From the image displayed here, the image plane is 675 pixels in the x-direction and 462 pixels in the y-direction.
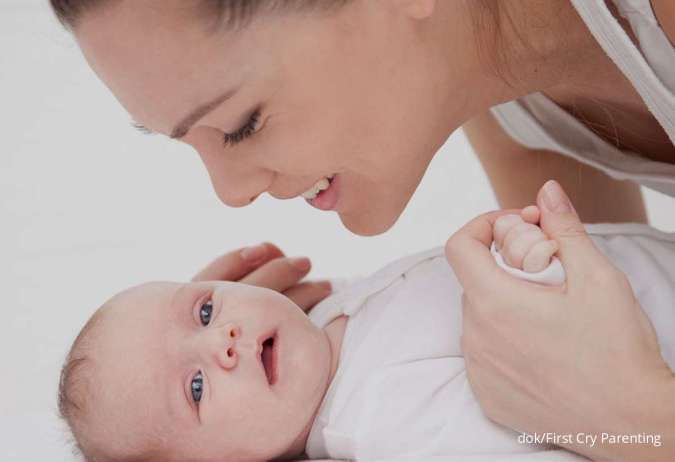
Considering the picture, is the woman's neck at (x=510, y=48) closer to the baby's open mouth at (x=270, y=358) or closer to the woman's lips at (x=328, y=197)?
the woman's lips at (x=328, y=197)

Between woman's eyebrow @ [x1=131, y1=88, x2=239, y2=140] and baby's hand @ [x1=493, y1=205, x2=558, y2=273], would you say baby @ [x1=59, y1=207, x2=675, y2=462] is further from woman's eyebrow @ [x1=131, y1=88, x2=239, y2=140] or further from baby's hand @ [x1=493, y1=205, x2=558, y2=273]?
woman's eyebrow @ [x1=131, y1=88, x2=239, y2=140]

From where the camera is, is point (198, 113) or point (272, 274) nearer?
point (198, 113)

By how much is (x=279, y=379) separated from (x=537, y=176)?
72 centimetres

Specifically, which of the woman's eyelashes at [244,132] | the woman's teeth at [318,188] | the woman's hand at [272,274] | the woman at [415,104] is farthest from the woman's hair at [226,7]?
the woman's hand at [272,274]

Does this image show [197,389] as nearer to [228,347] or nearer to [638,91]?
[228,347]

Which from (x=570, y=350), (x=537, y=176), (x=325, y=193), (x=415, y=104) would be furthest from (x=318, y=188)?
(x=537, y=176)

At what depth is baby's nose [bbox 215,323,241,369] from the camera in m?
1.31

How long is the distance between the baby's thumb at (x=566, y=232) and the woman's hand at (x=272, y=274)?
1.79ft

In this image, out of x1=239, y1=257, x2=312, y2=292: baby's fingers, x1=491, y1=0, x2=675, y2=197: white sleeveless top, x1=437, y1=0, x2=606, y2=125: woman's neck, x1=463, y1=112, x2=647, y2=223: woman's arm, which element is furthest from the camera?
x1=463, y1=112, x2=647, y2=223: woman's arm

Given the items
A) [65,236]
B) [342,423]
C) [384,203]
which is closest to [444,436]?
[342,423]

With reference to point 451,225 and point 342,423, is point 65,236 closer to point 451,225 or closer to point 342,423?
point 451,225

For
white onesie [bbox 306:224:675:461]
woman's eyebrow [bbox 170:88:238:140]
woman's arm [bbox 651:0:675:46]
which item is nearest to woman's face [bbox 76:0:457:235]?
woman's eyebrow [bbox 170:88:238:140]

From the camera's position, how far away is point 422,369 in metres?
1.29

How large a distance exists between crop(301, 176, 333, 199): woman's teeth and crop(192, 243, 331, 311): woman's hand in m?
0.30
